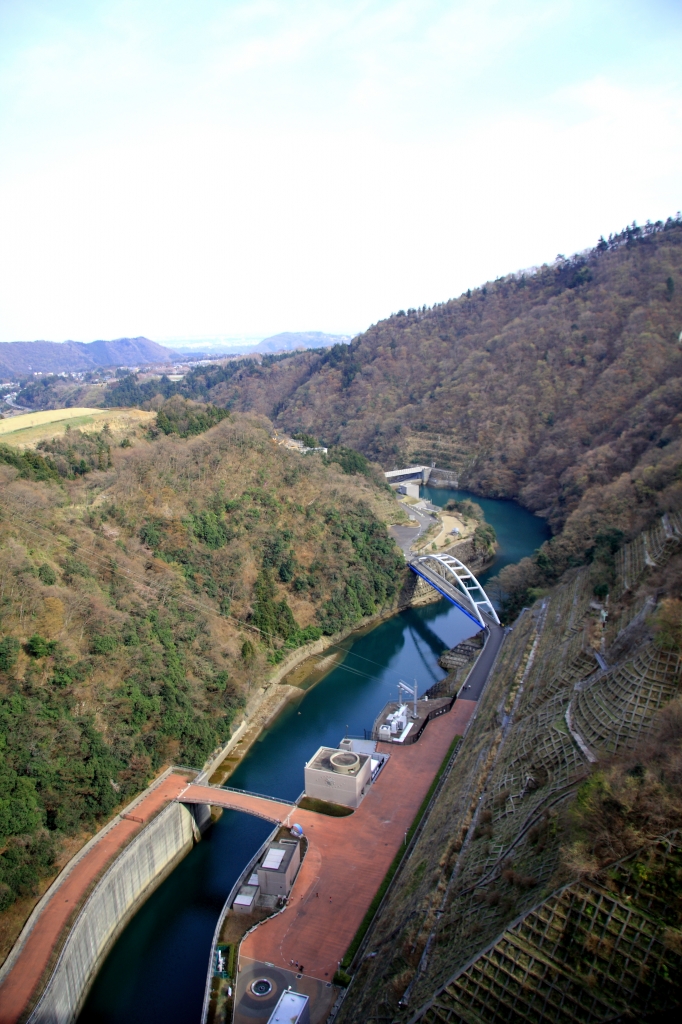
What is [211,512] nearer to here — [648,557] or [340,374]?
[648,557]

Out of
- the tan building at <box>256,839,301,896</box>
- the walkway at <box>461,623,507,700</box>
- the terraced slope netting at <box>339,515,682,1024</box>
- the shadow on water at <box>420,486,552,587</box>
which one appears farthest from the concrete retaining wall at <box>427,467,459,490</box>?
the tan building at <box>256,839,301,896</box>

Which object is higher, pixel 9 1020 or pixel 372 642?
pixel 9 1020

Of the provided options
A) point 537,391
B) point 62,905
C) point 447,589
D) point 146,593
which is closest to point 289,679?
point 146,593

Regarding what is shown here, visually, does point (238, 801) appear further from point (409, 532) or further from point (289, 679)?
point (409, 532)

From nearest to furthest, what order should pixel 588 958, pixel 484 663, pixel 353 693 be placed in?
pixel 588 958 < pixel 484 663 < pixel 353 693

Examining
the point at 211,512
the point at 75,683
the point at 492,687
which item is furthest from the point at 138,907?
the point at 211,512

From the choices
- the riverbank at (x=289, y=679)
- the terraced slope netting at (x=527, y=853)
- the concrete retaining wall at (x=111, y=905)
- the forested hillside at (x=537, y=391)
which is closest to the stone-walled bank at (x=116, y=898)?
the concrete retaining wall at (x=111, y=905)
